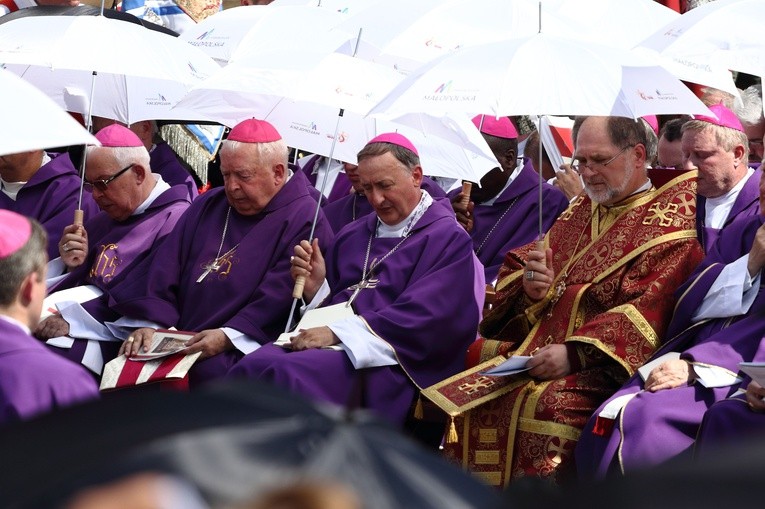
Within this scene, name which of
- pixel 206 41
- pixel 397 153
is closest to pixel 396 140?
pixel 397 153

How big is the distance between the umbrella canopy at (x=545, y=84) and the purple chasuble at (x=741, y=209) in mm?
635

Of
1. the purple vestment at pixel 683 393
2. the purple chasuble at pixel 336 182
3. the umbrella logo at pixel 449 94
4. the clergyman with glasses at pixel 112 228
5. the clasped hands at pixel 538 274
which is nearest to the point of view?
the purple vestment at pixel 683 393

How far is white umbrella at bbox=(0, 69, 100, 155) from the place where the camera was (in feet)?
13.1

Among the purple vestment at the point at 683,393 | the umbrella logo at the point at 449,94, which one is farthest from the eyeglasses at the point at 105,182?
the purple vestment at the point at 683,393

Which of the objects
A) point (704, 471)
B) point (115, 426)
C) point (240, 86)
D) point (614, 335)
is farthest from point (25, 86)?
point (704, 471)

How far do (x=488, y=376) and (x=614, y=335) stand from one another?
0.67 metres

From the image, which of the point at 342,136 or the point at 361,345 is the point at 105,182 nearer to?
the point at 342,136

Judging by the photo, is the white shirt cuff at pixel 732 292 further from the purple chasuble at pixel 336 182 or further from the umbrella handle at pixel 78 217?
the purple chasuble at pixel 336 182

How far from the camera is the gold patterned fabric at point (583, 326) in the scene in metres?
5.36

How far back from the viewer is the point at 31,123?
415 centimetres

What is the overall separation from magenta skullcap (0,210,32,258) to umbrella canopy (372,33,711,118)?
218cm

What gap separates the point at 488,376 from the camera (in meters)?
5.74

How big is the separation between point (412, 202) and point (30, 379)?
10.7 feet

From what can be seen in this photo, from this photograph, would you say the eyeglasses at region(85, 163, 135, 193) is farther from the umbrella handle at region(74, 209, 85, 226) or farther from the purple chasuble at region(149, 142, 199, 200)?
the purple chasuble at region(149, 142, 199, 200)
